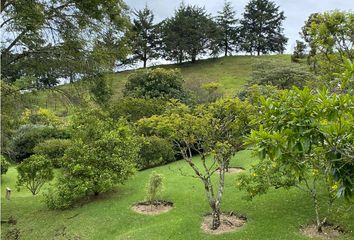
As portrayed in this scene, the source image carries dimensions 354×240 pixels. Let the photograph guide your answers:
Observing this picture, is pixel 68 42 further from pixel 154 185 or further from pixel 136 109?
pixel 136 109

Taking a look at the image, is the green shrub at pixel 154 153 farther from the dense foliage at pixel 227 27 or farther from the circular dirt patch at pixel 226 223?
the dense foliage at pixel 227 27

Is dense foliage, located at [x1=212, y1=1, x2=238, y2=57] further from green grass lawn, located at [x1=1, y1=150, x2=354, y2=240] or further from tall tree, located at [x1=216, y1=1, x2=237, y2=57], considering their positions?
green grass lawn, located at [x1=1, y1=150, x2=354, y2=240]

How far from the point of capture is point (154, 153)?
2222 centimetres

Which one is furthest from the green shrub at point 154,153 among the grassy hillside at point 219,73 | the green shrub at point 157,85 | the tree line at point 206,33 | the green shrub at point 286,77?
the tree line at point 206,33

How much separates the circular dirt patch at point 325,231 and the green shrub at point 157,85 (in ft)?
69.4

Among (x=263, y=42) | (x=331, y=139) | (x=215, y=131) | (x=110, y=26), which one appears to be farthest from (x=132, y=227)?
(x=263, y=42)

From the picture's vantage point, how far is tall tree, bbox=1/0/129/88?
1173cm

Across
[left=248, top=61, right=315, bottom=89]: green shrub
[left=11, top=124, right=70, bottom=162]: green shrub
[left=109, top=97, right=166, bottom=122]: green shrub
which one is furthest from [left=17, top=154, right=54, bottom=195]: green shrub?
[left=248, top=61, right=315, bottom=89]: green shrub

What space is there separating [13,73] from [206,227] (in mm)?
8526

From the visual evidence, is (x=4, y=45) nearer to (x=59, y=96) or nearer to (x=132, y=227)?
(x=59, y=96)

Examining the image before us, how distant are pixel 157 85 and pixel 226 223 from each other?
2134cm

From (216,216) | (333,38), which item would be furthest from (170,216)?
(333,38)

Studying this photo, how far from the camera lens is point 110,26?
12516 millimetres

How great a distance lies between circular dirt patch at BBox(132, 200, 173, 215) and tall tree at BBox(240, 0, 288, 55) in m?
54.2
